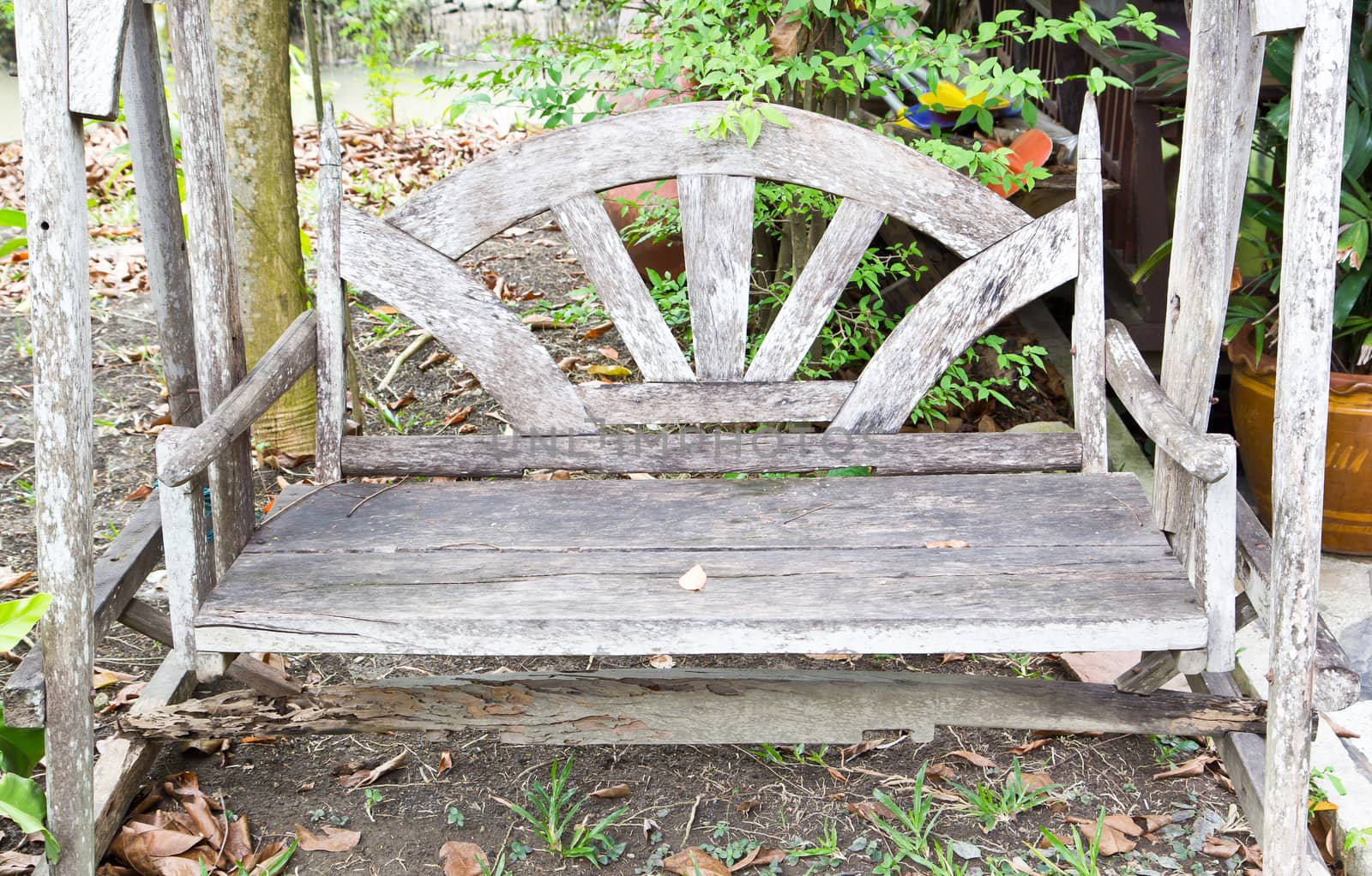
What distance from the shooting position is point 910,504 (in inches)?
81.0

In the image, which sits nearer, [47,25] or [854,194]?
[47,25]

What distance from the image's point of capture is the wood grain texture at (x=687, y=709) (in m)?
1.91

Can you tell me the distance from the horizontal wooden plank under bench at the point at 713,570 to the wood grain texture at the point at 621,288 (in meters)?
0.26

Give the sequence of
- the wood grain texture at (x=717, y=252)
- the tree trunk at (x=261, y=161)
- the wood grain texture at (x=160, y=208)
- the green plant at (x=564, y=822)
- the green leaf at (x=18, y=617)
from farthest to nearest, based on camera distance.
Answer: the tree trunk at (x=261, y=161)
the wood grain texture at (x=717, y=252)
the wood grain texture at (x=160, y=208)
the green plant at (x=564, y=822)
the green leaf at (x=18, y=617)

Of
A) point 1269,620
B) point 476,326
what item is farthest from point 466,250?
point 1269,620

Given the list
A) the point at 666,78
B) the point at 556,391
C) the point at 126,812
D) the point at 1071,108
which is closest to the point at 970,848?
the point at 556,391

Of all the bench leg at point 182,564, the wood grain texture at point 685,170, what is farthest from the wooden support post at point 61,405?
the wood grain texture at point 685,170

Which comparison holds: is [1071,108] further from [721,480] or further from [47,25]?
[47,25]

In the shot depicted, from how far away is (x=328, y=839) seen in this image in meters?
2.04

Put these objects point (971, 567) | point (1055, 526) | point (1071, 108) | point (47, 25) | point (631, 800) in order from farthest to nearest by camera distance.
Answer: point (1071, 108) → point (631, 800) → point (1055, 526) → point (971, 567) → point (47, 25)

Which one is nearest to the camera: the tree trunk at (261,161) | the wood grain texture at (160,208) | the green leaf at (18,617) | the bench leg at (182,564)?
the green leaf at (18,617)

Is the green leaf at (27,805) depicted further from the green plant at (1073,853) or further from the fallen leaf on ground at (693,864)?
the green plant at (1073,853)

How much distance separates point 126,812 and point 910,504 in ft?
4.87

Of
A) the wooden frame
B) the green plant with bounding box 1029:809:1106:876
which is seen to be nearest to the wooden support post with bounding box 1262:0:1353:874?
the wooden frame
